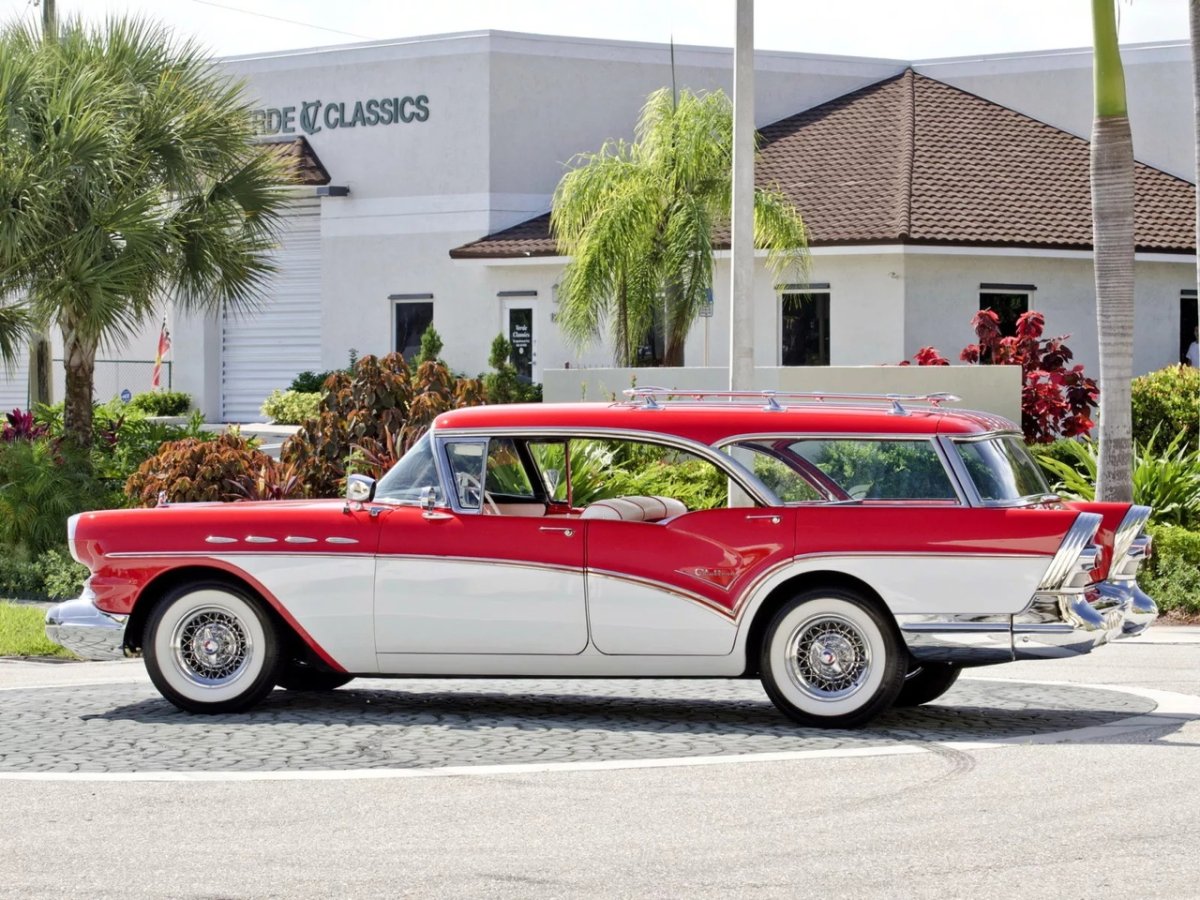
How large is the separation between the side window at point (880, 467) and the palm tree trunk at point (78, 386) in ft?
43.4

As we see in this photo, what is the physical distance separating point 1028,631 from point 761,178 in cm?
2256

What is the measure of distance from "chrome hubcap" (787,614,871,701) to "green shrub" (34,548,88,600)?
412 inches

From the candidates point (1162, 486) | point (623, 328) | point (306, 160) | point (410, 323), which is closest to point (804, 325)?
point (623, 328)

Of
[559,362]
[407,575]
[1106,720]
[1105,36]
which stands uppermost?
[1105,36]

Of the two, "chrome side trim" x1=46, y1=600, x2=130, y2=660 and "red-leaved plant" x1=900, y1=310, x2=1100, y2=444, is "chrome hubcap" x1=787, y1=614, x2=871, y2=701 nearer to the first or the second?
"chrome side trim" x1=46, y1=600, x2=130, y2=660

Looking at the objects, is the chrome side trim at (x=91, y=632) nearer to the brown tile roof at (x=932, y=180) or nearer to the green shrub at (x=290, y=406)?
the brown tile roof at (x=932, y=180)

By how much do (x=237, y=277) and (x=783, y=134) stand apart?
14.6 meters

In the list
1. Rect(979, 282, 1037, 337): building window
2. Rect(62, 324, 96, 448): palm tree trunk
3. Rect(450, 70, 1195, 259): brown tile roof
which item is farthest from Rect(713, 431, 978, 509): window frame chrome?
Rect(979, 282, 1037, 337): building window

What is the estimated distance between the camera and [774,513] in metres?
9.29

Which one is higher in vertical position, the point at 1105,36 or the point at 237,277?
the point at 1105,36

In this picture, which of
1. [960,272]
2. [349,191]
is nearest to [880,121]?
[960,272]

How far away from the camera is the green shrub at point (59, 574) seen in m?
18.0

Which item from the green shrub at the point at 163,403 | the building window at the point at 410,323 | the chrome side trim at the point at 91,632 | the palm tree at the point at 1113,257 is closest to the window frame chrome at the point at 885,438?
the chrome side trim at the point at 91,632

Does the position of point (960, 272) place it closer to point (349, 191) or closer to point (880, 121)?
point (880, 121)
